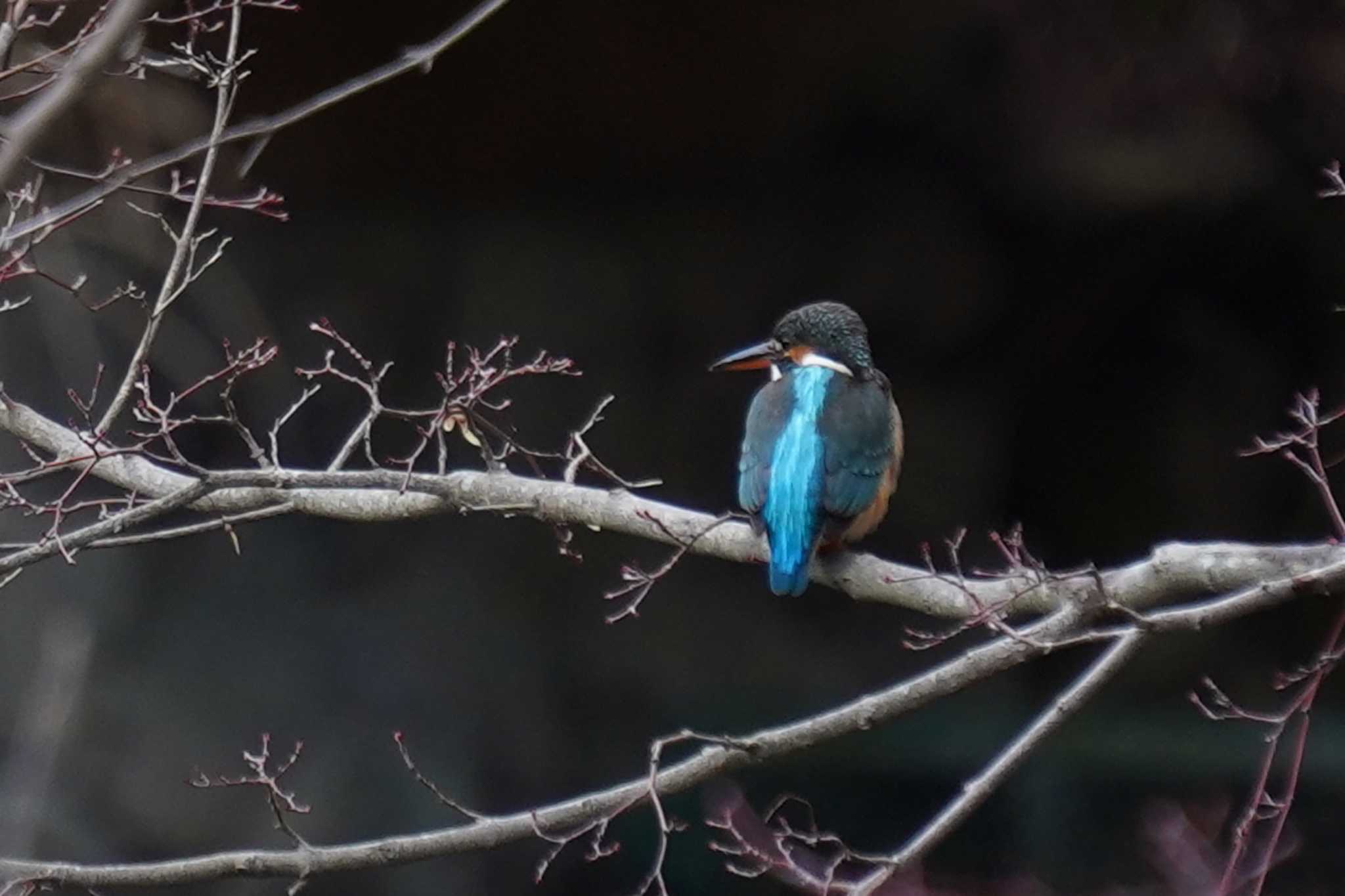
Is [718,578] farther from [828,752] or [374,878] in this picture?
[374,878]

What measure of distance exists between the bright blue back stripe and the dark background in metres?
1.93

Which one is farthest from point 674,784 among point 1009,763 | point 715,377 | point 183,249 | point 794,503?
point 715,377

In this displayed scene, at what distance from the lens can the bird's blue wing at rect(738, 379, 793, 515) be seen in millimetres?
2270

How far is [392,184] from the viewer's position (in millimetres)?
4324

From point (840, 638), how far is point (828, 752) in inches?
15.4

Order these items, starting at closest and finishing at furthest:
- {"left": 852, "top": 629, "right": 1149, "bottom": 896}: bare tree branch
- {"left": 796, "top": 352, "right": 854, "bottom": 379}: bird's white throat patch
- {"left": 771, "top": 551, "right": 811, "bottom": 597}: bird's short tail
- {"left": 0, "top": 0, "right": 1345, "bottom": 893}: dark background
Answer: {"left": 852, "top": 629, "right": 1149, "bottom": 896}: bare tree branch
{"left": 771, "top": 551, "right": 811, "bottom": 597}: bird's short tail
{"left": 796, "top": 352, "right": 854, "bottom": 379}: bird's white throat patch
{"left": 0, "top": 0, "right": 1345, "bottom": 893}: dark background

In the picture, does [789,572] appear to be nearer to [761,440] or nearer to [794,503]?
[794,503]

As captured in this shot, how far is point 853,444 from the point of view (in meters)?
2.37

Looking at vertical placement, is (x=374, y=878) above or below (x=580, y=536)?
below

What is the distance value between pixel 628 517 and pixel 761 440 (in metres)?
0.30

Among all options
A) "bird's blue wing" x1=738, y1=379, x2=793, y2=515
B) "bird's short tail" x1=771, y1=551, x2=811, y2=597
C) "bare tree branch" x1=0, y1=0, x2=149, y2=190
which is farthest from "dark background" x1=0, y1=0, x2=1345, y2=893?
"bare tree branch" x1=0, y1=0, x2=149, y2=190

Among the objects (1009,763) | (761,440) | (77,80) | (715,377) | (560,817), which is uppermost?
(77,80)

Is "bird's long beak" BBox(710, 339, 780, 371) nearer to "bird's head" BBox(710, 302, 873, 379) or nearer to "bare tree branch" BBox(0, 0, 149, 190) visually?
"bird's head" BBox(710, 302, 873, 379)

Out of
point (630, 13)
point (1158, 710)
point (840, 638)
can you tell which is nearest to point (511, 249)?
point (630, 13)
